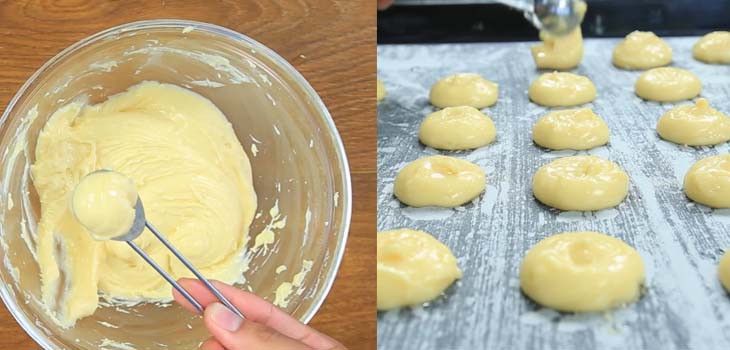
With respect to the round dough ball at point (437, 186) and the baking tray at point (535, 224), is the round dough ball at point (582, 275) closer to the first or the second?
the baking tray at point (535, 224)

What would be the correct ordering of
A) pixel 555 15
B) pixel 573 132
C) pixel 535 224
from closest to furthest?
pixel 555 15, pixel 535 224, pixel 573 132

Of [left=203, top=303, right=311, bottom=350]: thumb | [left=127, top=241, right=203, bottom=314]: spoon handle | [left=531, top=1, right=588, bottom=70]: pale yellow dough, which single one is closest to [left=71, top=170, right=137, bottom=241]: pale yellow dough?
[left=127, top=241, right=203, bottom=314]: spoon handle

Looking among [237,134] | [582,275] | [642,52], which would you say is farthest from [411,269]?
[642,52]

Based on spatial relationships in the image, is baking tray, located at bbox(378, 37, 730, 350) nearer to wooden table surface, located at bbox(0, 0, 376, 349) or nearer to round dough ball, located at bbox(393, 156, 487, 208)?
round dough ball, located at bbox(393, 156, 487, 208)

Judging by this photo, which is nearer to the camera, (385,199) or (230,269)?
(230,269)

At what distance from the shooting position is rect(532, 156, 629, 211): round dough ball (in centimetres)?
159

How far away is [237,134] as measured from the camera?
3.67ft

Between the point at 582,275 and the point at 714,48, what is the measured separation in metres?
1.35

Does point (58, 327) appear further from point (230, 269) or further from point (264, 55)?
point (264, 55)

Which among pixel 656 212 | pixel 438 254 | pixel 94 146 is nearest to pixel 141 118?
pixel 94 146

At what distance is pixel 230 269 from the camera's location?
1.12 m

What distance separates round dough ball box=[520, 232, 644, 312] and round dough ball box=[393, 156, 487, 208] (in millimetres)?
272

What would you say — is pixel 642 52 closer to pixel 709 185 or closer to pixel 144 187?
pixel 709 185

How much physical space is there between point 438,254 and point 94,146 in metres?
0.60
